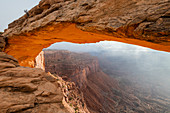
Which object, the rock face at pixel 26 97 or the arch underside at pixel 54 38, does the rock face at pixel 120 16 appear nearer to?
the arch underside at pixel 54 38

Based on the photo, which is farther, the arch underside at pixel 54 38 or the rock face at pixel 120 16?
the arch underside at pixel 54 38

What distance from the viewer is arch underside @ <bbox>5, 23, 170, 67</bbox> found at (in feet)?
13.1

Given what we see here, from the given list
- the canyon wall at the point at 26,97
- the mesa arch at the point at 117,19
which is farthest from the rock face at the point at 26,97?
the mesa arch at the point at 117,19

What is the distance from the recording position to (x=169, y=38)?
7.29 feet

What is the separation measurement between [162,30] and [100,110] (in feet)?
61.4

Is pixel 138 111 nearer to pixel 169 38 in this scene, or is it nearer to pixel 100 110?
pixel 100 110

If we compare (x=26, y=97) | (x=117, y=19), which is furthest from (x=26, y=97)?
(x=117, y=19)

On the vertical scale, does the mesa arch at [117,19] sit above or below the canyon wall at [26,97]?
above

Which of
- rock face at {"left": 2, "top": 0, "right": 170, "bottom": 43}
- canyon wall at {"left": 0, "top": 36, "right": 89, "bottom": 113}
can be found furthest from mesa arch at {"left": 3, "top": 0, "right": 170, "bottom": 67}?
canyon wall at {"left": 0, "top": 36, "right": 89, "bottom": 113}

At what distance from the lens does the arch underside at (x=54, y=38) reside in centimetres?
401

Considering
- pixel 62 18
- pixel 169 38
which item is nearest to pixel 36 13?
pixel 62 18

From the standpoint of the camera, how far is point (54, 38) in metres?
6.58

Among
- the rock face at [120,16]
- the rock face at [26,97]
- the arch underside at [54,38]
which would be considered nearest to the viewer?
the rock face at [26,97]

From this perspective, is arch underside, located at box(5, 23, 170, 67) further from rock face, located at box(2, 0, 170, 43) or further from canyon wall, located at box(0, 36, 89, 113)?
canyon wall, located at box(0, 36, 89, 113)
